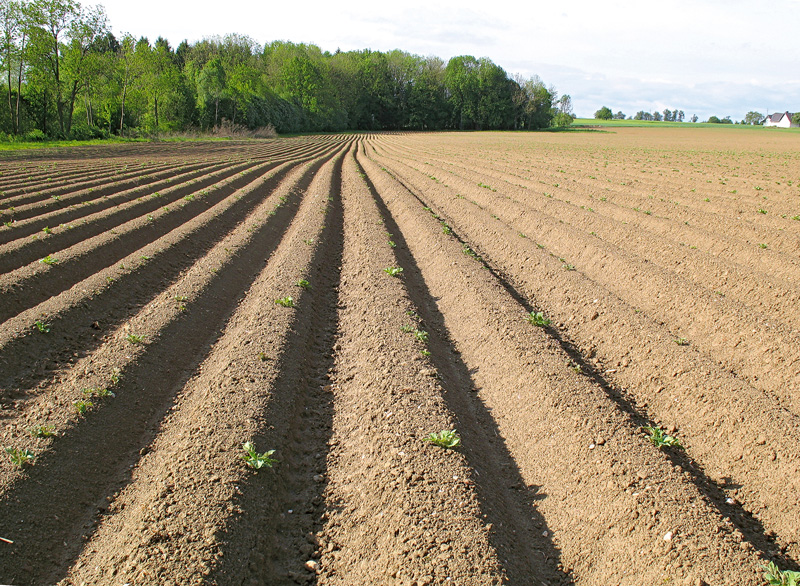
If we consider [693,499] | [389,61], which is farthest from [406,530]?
[389,61]

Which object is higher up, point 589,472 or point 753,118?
point 753,118

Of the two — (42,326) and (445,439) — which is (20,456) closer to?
(42,326)

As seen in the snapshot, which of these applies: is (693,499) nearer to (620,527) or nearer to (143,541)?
(620,527)

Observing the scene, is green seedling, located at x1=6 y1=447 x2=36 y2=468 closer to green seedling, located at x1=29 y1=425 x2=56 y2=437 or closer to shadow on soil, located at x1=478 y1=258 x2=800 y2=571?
green seedling, located at x1=29 y1=425 x2=56 y2=437

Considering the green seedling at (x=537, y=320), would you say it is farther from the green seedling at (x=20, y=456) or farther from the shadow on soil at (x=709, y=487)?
the green seedling at (x=20, y=456)

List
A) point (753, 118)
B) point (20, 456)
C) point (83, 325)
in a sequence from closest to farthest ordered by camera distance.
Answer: point (20, 456)
point (83, 325)
point (753, 118)

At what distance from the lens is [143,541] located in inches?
138

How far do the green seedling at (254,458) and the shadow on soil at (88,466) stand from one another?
1.02 metres

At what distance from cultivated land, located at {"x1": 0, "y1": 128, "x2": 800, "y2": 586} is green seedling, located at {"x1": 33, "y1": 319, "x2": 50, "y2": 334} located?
0.05 metres

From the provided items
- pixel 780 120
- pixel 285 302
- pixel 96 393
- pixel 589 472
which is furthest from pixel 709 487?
pixel 780 120

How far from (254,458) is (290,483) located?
40 cm

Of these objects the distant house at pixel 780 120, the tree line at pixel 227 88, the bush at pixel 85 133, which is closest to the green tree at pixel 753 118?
the distant house at pixel 780 120

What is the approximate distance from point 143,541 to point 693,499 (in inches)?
161

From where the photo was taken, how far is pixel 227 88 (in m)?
63.4
